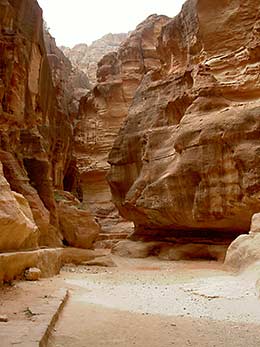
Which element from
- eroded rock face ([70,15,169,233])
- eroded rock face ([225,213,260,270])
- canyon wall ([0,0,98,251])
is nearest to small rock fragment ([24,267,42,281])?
canyon wall ([0,0,98,251])

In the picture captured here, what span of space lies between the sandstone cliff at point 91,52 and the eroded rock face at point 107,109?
21430 millimetres

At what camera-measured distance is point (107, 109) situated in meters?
40.3

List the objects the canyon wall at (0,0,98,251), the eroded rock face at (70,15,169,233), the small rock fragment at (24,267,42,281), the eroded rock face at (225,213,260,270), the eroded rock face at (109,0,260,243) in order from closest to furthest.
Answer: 1. the small rock fragment at (24,267,42,281)
2. the eroded rock face at (225,213,260,270)
3. the canyon wall at (0,0,98,251)
4. the eroded rock face at (109,0,260,243)
5. the eroded rock face at (70,15,169,233)

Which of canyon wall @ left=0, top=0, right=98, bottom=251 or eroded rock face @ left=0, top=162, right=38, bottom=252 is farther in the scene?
canyon wall @ left=0, top=0, right=98, bottom=251

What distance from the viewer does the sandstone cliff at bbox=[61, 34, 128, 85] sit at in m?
65.0

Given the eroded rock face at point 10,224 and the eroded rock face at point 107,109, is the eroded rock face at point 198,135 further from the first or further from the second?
the eroded rock face at point 107,109

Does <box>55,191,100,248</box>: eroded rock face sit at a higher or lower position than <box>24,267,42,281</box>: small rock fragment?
lower

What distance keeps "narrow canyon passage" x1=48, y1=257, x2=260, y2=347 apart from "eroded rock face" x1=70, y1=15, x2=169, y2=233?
100 feet

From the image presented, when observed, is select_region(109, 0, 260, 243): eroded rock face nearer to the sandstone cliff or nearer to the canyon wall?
the canyon wall

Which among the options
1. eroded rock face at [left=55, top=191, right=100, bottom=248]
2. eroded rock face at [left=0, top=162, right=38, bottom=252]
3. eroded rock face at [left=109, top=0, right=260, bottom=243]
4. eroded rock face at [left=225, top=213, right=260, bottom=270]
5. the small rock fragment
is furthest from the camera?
eroded rock face at [left=55, top=191, right=100, bottom=248]

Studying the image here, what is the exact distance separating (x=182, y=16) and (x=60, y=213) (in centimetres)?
1350

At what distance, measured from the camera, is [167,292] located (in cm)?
826

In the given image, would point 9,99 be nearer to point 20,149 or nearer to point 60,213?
point 20,149

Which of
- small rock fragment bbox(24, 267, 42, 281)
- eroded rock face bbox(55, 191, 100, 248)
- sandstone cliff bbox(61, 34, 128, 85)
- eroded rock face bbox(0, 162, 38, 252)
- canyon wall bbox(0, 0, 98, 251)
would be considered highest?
sandstone cliff bbox(61, 34, 128, 85)
